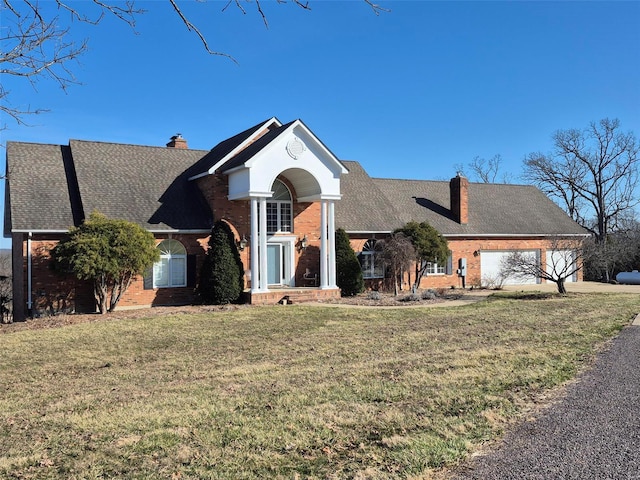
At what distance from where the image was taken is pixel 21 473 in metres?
5.32

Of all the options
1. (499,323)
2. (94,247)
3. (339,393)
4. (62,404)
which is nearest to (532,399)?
(339,393)

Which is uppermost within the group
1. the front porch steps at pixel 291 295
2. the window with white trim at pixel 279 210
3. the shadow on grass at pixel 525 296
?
the window with white trim at pixel 279 210

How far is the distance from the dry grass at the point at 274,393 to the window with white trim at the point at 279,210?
8603 mm

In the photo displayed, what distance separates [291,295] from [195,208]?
5115 millimetres

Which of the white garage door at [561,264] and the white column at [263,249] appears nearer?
the white column at [263,249]

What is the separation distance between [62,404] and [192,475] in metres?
3.66

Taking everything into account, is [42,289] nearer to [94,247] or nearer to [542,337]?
[94,247]

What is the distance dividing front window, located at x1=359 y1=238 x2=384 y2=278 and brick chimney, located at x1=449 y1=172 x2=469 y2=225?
6.25 meters

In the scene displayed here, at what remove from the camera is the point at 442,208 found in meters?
30.4

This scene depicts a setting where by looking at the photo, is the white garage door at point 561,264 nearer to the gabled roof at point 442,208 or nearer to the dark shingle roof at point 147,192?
the gabled roof at point 442,208

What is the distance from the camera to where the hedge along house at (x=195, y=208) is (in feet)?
63.2

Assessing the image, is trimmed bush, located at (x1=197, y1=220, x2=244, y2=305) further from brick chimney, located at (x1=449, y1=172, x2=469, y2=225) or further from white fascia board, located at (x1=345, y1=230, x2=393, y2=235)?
brick chimney, located at (x1=449, y1=172, x2=469, y2=225)

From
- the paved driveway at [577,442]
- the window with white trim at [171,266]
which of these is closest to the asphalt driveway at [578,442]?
the paved driveway at [577,442]

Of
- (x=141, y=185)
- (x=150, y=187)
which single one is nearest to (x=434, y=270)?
(x=150, y=187)
